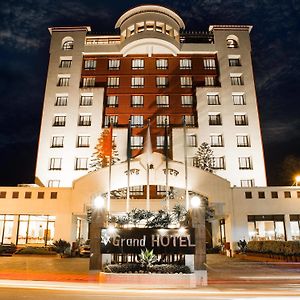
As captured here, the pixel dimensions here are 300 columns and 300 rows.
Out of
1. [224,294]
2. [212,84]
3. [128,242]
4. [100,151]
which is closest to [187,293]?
[224,294]

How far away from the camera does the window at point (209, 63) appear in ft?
175

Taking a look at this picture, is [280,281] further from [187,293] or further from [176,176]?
[176,176]

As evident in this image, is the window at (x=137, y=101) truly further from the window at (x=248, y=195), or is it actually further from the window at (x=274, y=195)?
the window at (x=274, y=195)

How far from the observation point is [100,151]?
4731 cm

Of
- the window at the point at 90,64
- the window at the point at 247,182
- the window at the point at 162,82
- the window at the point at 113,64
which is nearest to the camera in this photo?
the window at the point at 247,182

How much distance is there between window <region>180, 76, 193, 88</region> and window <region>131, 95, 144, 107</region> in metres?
6.79

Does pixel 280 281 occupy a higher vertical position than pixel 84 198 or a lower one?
lower

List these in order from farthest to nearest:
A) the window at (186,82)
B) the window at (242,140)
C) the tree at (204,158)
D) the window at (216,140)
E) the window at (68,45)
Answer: the window at (68,45) → the window at (186,82) → the window at (216,140) → the window at (242,140) → the tree at (204,158)

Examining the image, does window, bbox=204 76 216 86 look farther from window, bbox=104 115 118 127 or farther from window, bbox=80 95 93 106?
window, bbox=80 95 93 106

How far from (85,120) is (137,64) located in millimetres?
12444

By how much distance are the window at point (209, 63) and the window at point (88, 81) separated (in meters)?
18.1

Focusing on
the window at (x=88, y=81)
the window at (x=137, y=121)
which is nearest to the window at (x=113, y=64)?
the window at (x=88, y=81)

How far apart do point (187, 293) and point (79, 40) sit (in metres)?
49.2

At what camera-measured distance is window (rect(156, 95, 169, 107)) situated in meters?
51.0
